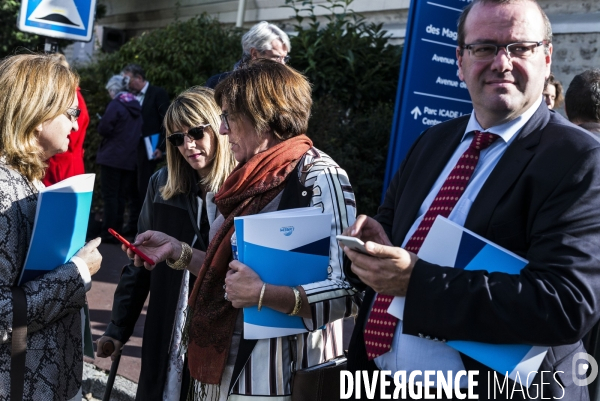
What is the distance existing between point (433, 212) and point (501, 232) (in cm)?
27

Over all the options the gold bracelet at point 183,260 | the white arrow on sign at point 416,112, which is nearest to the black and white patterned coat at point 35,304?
the gold bracelet at point 183,260

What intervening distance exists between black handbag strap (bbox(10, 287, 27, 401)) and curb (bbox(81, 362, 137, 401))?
2466 millimetres

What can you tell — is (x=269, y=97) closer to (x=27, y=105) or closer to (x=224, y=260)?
(x=224, y=260)

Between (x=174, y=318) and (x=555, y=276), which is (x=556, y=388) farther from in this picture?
(x=174, y=318)

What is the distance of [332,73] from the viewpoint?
29.5ft

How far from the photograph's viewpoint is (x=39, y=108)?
109 inches

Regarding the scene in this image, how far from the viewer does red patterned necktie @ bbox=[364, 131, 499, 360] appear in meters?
2.24

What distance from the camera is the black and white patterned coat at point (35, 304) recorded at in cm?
258

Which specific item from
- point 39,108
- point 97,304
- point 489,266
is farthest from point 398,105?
point 489,266

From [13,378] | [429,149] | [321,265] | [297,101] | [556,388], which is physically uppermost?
[297,101]

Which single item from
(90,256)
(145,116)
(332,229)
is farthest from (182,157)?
(145,116)

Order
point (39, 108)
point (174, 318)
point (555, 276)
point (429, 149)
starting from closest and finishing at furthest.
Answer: point (555, 276)
point (429, 149)
point (39, 108)
point (174, 318)

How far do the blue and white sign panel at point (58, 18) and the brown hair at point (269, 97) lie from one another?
4436 millimetres

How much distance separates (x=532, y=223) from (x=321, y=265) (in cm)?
85
